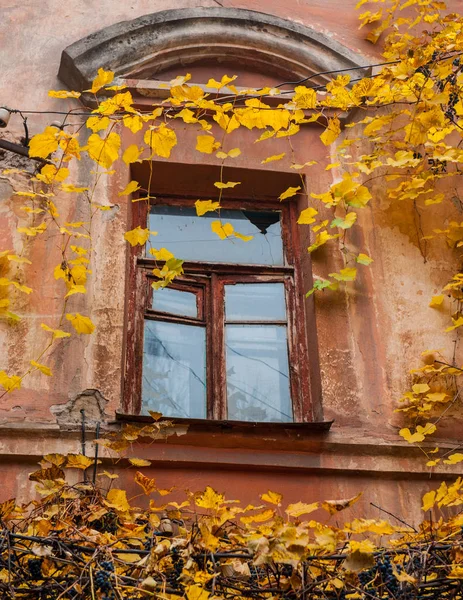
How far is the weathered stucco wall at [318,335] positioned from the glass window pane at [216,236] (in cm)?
27

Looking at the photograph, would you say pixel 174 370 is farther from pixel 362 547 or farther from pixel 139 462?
pixel 362 547

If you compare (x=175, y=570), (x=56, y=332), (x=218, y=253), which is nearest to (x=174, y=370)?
(x=56, y=332)

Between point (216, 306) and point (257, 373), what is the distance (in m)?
0.50

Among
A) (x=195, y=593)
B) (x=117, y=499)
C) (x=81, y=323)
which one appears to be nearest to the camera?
(x=195, y=593)

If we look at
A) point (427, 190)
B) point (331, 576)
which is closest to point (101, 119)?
point (427, 190)

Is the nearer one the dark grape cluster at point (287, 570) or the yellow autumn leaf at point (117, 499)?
the dark grape cluster at point (287, 570)

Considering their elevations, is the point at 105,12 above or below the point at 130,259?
above

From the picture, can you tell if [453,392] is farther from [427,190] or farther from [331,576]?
[331,576]

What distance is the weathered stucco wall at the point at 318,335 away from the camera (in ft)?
15.6

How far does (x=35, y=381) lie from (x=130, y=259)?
107 cm

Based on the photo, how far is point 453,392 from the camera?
5188mm

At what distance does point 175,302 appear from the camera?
18.2 ft

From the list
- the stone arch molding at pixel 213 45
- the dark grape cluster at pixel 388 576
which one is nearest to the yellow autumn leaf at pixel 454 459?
the dark grape cluster at pixel 388 576

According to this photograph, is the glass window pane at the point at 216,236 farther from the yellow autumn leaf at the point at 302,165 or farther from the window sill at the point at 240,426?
the window sill at the point at 240,426
